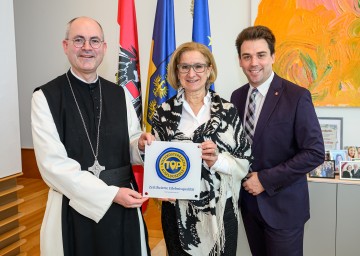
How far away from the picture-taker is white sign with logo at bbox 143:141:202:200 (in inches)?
66.0

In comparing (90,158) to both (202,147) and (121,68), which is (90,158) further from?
(121,68)

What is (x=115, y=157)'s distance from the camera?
6.06ft

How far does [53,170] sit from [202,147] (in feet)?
2.42

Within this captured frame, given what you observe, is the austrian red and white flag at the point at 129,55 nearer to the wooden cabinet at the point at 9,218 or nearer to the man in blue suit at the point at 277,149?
the wooden cabinet at the point at 9,218

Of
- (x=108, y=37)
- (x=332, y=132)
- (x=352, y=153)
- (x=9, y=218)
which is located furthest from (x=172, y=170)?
(x=108, y=37)

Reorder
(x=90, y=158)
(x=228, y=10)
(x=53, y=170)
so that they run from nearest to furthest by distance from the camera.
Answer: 1. (x=53, y=170)
2. (x=90, y=158)
3. (x=228, y=10)

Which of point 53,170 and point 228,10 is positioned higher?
point 228,10

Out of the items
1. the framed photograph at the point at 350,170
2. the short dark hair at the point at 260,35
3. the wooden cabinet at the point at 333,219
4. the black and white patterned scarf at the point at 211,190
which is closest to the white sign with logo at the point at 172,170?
the black and white patterned scarf at the point at 211,190

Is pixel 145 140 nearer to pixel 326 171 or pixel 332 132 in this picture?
pixel 326 171

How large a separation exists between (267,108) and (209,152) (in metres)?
0.48

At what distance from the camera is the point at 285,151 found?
74.7 inches

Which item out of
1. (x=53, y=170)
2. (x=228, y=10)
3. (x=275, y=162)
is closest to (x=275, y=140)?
(x=275, y=162)

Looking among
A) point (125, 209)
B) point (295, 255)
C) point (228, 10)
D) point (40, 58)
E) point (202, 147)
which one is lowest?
point (295, 255)

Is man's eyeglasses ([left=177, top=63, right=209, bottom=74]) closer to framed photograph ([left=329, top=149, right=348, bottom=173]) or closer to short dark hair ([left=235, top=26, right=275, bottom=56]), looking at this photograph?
short dark hair ([left=235, top=26, right=275, bottom=56])
